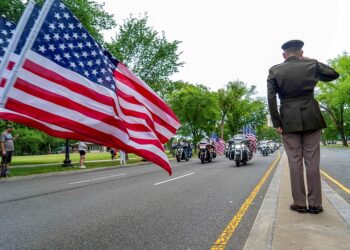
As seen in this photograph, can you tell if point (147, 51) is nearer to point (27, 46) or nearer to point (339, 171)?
point (339, 171)

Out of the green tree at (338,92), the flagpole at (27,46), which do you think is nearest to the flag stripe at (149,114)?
the flagpole at (27,46)

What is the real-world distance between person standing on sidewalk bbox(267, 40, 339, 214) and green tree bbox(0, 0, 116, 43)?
61.9 ft

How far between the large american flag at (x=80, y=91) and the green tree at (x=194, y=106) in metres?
38.4

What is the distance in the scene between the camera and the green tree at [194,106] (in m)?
42.4

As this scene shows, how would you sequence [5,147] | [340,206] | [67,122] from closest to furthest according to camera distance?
1. [67,122]
2. [340,206]
3. [5,147]

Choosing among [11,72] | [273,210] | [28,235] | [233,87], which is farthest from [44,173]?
[233,87]

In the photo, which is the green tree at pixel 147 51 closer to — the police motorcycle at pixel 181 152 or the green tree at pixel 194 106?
the police motorcycle at pixel 181 152

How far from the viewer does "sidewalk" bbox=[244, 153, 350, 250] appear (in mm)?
3365

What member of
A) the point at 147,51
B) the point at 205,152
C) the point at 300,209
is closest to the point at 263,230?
the point at 300,209

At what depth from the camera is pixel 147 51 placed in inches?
1154

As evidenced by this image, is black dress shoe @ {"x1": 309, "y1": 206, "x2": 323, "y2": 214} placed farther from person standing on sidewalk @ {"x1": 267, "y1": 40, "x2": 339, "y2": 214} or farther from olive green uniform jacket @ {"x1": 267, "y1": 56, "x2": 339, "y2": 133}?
olive green uniform jacket @ {"x1": 267, "y1": 56, "x2": 339, "y2": 133}

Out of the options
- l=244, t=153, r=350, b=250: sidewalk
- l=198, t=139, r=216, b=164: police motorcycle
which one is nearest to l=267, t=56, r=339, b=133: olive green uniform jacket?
l=244, t=153, r=350, b=250: sidewalk

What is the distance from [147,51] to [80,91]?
2678 centimetres

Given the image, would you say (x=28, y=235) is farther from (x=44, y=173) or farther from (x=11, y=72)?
(x=44, y=173)
